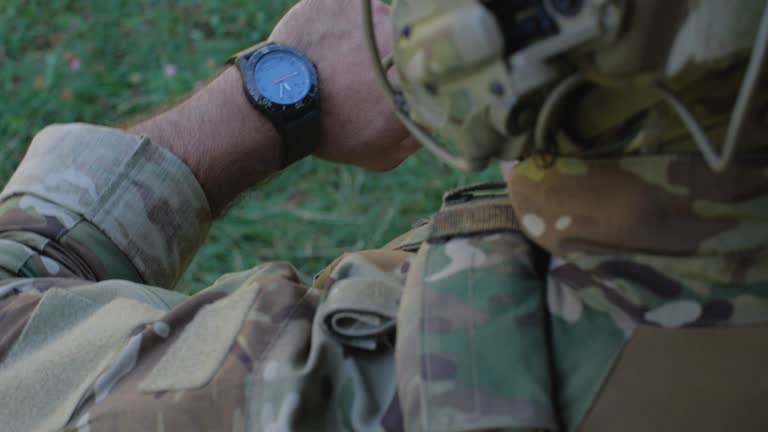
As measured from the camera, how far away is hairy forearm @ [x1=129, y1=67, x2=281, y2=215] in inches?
48.3

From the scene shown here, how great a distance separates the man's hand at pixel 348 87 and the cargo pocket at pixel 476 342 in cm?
45

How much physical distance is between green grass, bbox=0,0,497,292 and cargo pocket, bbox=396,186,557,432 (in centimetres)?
109

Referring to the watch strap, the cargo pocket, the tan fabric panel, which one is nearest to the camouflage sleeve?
the watch strap

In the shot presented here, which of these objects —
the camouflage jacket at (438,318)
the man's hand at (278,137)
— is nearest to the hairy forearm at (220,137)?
the man's hand at (278,137)

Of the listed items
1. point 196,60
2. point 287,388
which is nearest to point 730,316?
point 287,388

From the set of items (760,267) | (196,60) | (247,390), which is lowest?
(196,60)

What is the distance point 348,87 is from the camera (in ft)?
4.07

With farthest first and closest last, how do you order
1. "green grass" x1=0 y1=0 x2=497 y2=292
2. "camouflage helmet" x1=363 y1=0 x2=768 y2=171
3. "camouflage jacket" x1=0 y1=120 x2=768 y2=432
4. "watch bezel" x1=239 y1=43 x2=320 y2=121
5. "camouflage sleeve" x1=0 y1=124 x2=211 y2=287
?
"green grass" x1=0 y1=0 x2=497 y2=292 → "watch bezel" x1=239 y1=43 x2=320 y2=121 → "camouflage sleeve" x1=0 y1=124 x2=211 y2=287 → "camouflage jacket" x1=0 y1=120 x2=768 y2=432 → "camouflage helmet" x1=363 y1=0 x2=768 y2=171

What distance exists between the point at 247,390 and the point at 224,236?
3.84 ft

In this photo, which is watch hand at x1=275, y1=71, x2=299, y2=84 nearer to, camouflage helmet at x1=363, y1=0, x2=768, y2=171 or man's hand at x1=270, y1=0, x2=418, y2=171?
man's hand at x1=270, y1=0, x2=418, y2=171

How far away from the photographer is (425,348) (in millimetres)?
763

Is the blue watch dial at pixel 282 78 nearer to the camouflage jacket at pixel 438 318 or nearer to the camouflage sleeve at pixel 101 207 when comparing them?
the camouflage sleeve at pixel 101 207

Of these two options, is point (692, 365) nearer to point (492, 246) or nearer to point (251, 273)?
point (492, 246)

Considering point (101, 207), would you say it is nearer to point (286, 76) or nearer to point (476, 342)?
point (286, 76)
